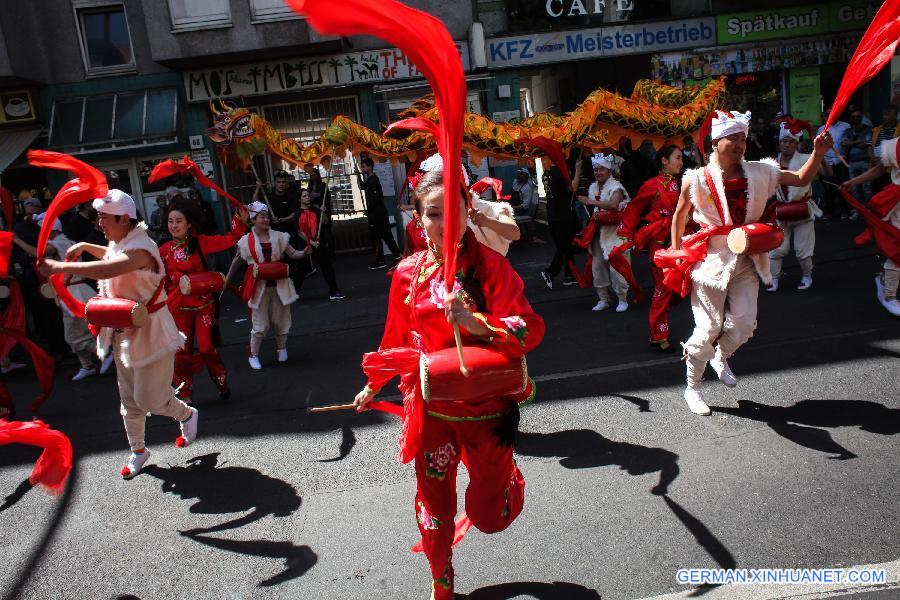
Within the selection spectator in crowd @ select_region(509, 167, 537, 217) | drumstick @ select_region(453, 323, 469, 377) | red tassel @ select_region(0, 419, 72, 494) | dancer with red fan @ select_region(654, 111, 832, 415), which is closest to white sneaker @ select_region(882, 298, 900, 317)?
dancer with red fan @ select_region(654, 111, 832, 415)

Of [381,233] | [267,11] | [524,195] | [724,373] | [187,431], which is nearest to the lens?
[724,373]

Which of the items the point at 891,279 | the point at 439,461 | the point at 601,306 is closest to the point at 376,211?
the point at 601,306

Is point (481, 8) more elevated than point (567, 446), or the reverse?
point (481, 8)

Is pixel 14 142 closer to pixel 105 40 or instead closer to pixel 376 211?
pixel 105 40

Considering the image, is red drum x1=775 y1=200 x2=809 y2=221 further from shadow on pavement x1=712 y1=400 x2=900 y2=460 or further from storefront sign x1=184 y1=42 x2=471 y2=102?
storefront sign x1=184 y1=42 x2=471 y2=102

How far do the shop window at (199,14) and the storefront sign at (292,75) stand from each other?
3.07 ft

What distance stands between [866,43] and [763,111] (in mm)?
13829

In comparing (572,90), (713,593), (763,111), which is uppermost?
(572,90)

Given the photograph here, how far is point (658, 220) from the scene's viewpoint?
704 cm

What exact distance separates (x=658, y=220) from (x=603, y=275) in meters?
1.76

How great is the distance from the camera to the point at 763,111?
16.5 m

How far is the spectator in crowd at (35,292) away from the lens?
9.23 metres

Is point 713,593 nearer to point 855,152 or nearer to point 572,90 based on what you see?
point 855,152

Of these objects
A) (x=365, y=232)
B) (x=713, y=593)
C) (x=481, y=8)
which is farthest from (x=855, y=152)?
(x=713, y=593)
